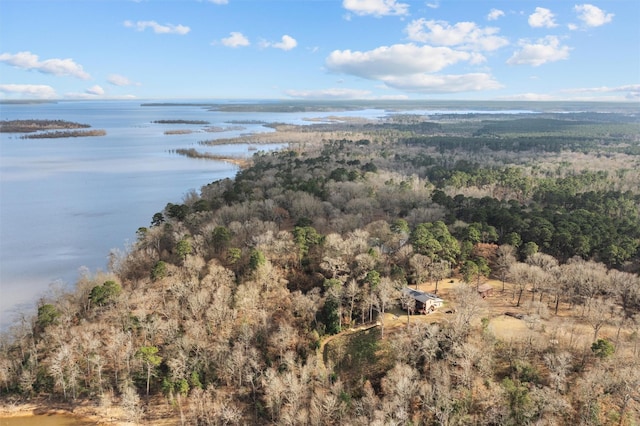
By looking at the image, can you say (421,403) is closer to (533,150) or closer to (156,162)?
(156,162)

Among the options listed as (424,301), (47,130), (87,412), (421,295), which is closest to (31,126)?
(47,130)

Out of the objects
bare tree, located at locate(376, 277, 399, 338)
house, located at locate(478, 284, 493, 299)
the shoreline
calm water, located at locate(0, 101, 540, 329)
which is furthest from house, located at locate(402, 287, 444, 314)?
calm water, located at locate(0, 101, 540, 329)

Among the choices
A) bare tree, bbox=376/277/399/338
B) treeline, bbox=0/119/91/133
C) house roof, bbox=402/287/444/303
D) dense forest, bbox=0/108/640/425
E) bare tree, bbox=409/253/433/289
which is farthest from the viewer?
treeline, bbox=0/119/91/133

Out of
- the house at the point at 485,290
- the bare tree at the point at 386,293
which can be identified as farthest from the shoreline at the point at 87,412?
the house at the point at 485,290

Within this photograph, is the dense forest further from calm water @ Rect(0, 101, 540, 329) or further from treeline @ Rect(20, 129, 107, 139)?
treeline @ Rect(20, 129, 107, 139)

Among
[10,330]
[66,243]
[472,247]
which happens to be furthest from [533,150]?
[10,330]

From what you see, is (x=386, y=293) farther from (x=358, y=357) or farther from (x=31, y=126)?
(x=31, y=126)

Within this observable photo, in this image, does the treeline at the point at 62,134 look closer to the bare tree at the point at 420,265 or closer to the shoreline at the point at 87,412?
the shoreline at the point at 87,412
